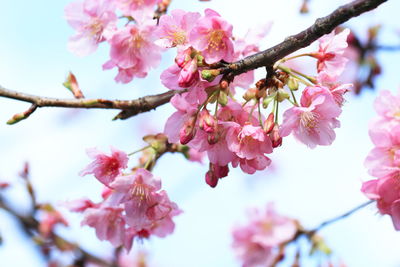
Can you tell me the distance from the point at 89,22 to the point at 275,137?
51.6 inches

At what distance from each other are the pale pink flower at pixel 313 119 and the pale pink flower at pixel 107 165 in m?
0.76

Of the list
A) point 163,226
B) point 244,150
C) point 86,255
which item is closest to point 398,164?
point 244,150

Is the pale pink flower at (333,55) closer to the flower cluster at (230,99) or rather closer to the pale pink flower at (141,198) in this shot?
the flower cluster at (230,99)

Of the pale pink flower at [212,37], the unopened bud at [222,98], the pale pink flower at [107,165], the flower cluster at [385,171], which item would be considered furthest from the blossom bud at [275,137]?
the pale pink flower at [107,165]

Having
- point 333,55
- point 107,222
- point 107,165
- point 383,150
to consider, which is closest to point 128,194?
point 107,165

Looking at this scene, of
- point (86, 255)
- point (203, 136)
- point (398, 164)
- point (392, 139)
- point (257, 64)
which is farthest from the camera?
point (86, 255)

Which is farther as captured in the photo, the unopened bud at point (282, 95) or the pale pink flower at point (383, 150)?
the pale pink flower at point (383, 150)

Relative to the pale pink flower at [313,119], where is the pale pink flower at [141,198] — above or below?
below

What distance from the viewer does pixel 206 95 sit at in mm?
1915

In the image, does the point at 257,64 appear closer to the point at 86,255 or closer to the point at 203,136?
the point at 203,136

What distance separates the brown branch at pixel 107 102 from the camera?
6.86ft

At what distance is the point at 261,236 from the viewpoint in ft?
16.3

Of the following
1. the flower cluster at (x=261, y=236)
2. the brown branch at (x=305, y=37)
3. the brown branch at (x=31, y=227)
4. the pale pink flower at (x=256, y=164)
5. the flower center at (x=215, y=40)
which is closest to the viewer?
the brown branch at (x=305, y=37)

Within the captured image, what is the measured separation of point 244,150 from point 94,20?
3.95 feet
